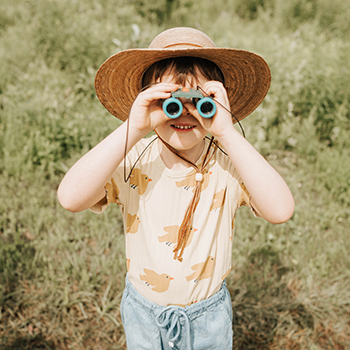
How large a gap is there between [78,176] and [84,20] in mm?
5586

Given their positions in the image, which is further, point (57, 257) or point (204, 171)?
point (57, 257)

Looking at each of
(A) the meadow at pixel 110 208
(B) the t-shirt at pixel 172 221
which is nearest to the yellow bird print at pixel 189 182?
(B) the t-shirt at pixel 172 221

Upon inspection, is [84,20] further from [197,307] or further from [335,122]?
[197,307]

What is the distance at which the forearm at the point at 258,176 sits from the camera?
4.41 ft

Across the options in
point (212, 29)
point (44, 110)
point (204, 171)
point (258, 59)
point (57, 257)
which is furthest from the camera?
point (212, 29)

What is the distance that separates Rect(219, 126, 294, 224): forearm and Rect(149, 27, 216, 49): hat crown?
0.43 m

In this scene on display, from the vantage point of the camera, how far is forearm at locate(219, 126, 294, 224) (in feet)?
4.41

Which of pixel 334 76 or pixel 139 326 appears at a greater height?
pixel 334 76

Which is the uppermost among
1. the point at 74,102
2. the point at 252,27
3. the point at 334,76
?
the point at 252,27

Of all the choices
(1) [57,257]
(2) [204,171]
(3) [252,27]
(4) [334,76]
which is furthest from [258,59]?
(3) [252,27]

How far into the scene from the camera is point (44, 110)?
418 centimetres

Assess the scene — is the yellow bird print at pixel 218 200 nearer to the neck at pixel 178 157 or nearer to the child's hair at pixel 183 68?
the neck at pixel 178 157

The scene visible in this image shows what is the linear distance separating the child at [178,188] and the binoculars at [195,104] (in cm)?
5

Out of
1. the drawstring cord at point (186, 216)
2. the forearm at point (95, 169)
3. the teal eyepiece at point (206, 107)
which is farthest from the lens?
the drawstring cord at point (186, 216)
